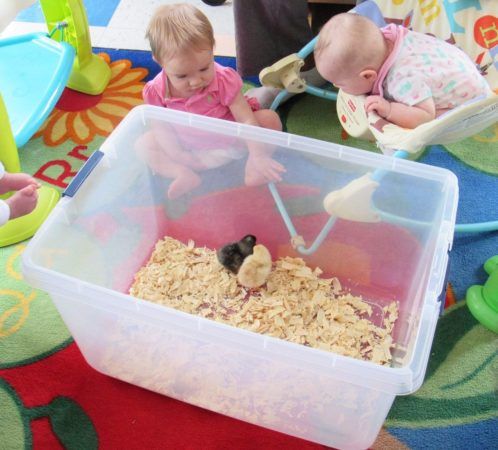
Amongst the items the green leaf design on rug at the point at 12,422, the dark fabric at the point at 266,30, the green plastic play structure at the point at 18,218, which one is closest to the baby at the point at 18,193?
the green plastic play structure at the point at 18,218

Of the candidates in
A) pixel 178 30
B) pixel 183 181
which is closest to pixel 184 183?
pixel 183 181

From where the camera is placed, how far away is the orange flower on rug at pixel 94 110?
1408 mm

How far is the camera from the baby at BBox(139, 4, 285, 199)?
3.26ft

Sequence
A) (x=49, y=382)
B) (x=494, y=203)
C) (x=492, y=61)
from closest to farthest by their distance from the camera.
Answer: (x=49, y=382), (x=492, y=61), (x=494, y=203)

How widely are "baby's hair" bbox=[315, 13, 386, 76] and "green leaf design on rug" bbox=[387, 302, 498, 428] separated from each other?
53 centimetres

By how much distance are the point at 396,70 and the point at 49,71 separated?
0.92 m

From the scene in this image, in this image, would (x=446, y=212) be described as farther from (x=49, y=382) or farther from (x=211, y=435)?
(x=49, y=382)

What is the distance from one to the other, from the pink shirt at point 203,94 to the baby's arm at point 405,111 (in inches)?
12.2

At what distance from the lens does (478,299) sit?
42.0 inches

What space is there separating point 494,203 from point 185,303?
0.77m

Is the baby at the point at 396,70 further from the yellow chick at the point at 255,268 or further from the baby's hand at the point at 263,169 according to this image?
the yellow chick at the point at 255,268

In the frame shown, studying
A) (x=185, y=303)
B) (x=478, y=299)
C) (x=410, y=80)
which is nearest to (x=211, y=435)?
(x=185, y=303)

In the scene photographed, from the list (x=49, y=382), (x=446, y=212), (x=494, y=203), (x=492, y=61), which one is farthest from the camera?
(x=494, y=203)

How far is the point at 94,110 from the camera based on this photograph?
1474mm
